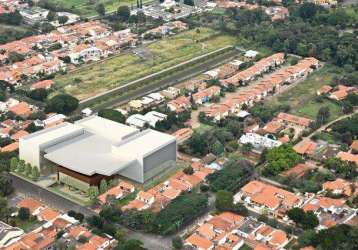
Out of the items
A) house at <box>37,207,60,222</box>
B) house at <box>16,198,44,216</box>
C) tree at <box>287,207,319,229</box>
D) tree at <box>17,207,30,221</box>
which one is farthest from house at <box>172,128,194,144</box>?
tree at <box>17,207,30,221</box>

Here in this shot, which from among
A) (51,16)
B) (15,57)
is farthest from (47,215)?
(51,16)

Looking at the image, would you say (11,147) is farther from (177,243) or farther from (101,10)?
(101,10)

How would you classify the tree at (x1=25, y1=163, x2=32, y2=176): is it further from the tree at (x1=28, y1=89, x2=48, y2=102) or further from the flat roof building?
the tree at (x1=28, y1=89, x2=48, y2=102)

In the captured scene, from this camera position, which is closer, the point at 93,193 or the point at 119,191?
the point at 93,193

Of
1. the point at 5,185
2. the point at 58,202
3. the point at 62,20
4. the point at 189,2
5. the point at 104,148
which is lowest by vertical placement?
the point at 58,202

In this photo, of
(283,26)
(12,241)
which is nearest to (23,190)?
(12,241)

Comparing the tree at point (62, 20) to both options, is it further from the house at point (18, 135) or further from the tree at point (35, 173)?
the tree at point (35, 173)

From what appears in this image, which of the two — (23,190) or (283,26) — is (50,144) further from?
(283,26)

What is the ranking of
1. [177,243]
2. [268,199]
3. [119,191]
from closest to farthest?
1. [177,243]
2. [268,199]
3. [119,191]

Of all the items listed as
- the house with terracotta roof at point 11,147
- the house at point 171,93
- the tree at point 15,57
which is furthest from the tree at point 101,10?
the house with terracotta roof at point 11,147

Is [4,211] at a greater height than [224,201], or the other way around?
[224,201]
